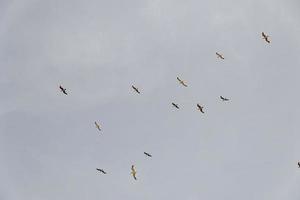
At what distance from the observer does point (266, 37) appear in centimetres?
8856

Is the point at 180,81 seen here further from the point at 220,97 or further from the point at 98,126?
the point at 98,126

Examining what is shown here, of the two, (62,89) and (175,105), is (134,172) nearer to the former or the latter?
(175,105)

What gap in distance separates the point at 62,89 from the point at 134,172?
31096mm

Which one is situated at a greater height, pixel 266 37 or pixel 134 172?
pixel 266 37

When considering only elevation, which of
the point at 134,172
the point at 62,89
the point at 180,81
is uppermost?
the point at 62,89

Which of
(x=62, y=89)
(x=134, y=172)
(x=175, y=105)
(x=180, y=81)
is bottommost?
(x=134, y=172)

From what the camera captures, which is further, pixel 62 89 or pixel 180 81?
pixel 180 81

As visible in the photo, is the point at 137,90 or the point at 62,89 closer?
the point at 62,89

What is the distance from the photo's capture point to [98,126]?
305ft

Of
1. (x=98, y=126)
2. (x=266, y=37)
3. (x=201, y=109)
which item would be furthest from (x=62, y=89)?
(x=266, y=37)

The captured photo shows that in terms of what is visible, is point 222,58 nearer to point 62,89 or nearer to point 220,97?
point 220,97

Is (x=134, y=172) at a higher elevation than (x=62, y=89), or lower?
lower

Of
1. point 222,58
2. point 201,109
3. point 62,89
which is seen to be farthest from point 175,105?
point 62,89

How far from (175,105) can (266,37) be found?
31749 millimetres
